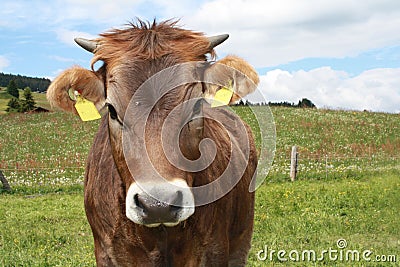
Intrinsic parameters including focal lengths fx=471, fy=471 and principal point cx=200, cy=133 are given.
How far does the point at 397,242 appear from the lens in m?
8.43

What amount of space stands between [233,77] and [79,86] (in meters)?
1.22

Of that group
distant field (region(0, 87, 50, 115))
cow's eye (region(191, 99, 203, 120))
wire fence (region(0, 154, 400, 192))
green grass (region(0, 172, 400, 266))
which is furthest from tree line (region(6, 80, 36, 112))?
cow's eye (region(191, 99, 203, 120))

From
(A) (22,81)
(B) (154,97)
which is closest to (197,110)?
(B) (154,97)

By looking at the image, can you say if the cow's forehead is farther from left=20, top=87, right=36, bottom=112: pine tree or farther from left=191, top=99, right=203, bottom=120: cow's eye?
left=20, top=87, right=36, bottom=112: pine tree

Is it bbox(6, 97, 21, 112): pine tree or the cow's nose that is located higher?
the cow's nose

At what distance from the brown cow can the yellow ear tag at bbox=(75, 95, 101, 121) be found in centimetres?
8

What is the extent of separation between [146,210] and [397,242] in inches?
273

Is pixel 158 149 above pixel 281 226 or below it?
above

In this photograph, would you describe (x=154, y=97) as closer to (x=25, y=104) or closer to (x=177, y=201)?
(x=177, y=201)

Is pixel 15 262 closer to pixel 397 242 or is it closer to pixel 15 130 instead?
pixel 397 242

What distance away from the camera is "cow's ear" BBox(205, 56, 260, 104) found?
143 inches

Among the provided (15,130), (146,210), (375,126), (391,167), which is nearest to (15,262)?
(146,210)

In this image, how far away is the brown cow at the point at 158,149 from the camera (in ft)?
9.80

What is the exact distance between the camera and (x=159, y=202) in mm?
2791
